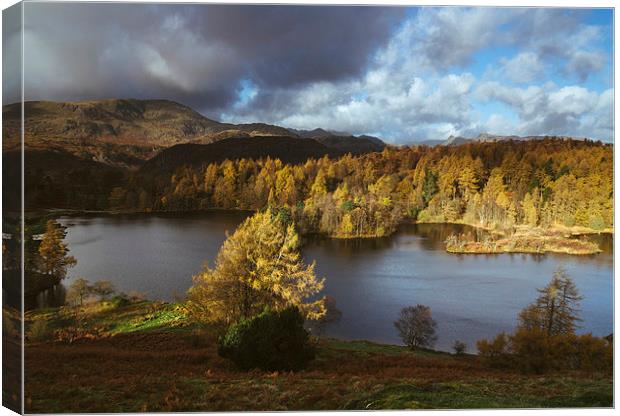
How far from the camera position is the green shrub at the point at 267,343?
9.16 m

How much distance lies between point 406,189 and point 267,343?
11.8 feet

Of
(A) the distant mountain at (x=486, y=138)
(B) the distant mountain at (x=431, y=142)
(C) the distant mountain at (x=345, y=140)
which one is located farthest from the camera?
(B) the distant mountain at (x=431, y=142)

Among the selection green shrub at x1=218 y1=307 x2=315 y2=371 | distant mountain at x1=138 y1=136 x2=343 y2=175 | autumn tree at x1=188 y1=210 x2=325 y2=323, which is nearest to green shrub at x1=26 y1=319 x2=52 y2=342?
autumn tree at x1=188 y1=210 x2=325 y2=323

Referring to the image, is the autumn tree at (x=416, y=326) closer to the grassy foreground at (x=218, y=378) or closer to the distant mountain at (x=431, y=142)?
the grassy foreground at (x=218, y=378)

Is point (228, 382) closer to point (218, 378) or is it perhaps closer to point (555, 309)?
point (218, 378)

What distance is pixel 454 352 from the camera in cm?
989

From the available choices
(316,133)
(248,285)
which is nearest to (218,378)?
(248,285)

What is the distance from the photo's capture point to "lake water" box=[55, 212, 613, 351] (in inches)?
386

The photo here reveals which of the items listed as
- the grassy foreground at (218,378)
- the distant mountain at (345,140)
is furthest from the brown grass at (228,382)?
the distant mountain at (345,140)

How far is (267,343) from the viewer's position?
9148mm

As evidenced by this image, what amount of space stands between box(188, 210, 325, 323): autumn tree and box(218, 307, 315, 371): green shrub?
440mm

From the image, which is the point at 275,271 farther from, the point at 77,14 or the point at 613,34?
the point at 613,34

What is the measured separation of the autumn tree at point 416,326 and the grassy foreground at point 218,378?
0.69 feet

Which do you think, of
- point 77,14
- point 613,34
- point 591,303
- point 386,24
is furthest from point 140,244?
point 613,34
